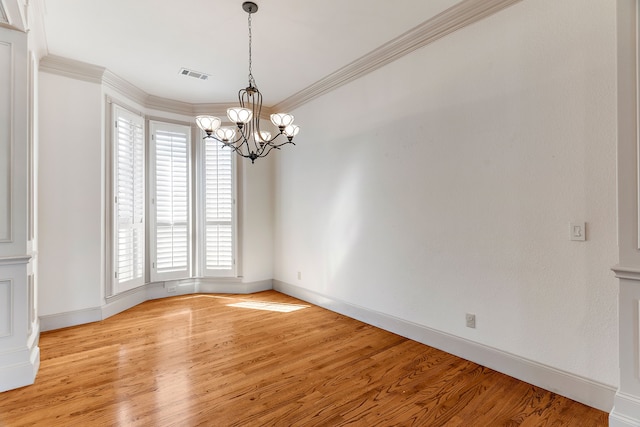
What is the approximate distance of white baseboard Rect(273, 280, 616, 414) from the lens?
210 cm

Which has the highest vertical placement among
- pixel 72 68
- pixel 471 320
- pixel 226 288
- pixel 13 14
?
pixel 72 68

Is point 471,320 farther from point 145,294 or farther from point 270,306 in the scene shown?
point 145,294

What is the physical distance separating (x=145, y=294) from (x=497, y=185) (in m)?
4.89

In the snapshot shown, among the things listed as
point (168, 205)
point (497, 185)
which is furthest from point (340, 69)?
point (168, 205)

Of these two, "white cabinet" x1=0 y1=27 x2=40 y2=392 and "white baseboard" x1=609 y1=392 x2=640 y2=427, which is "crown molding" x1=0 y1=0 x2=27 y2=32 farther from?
"white baseboard" x1=609 y1=392 x2=640 y2=427

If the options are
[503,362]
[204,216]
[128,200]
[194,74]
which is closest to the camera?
[503,362]

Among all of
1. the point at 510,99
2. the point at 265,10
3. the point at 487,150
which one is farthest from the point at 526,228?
the point at 265,10

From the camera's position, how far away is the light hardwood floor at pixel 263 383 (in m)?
2.02

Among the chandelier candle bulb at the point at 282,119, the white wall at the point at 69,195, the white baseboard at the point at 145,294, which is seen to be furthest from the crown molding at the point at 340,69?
the white baseboard at the point at 145,294

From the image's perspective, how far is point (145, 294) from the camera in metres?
4.72

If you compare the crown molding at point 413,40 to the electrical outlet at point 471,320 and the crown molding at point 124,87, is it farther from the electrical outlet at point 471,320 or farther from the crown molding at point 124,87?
the electrical outlet at point 471,320

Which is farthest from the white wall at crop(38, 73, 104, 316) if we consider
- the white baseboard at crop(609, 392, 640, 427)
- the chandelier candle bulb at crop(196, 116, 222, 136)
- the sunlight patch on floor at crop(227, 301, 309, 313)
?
the white baseboard at crop(609, 392, 640, 427)

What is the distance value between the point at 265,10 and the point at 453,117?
195 cm

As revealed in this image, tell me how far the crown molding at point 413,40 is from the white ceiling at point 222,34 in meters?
0.07
